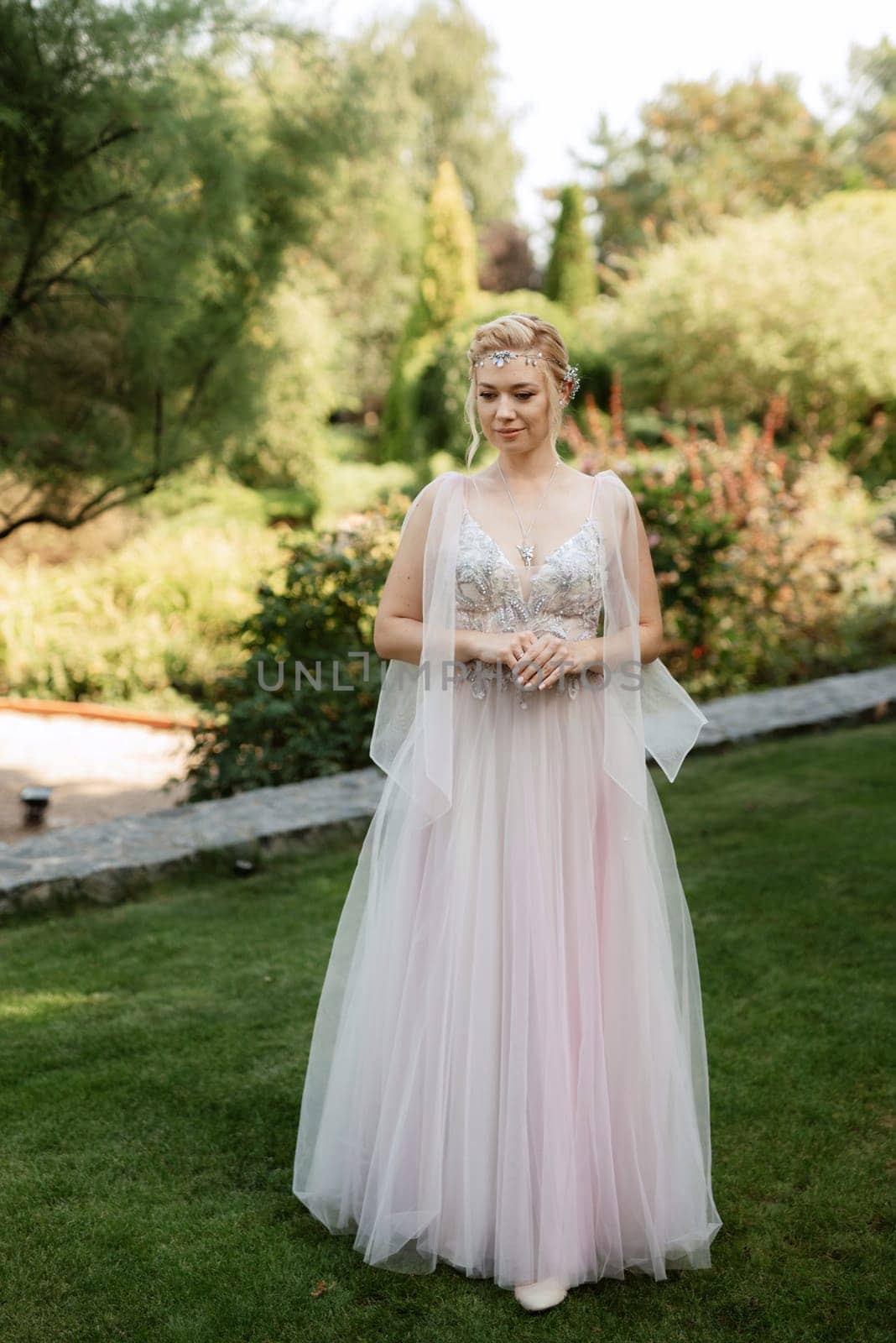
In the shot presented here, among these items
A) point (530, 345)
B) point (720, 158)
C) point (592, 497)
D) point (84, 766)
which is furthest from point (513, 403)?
point (720, 158)

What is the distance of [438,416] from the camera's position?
19875 millimetres

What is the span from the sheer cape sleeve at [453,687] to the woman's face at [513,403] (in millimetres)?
154

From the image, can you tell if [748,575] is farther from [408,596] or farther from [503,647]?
[503,647]

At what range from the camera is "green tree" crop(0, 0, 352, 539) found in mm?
5230

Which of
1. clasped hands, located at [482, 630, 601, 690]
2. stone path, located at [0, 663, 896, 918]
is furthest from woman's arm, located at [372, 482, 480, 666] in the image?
stone path, located at [0, 663, 896, 918]

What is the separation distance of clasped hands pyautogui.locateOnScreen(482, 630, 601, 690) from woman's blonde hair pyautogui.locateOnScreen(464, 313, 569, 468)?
15.3 inches

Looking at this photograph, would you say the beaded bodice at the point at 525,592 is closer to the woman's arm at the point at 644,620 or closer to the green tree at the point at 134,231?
the woman's arm at the point at 644,620

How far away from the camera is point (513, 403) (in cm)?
249

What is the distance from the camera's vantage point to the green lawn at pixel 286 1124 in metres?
2.40

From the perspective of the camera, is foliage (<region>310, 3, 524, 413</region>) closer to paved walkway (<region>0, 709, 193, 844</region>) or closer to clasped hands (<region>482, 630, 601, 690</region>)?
paved walkway (<region>0, 709, 193, 844</region>)

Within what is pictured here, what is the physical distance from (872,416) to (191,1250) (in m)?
16.4

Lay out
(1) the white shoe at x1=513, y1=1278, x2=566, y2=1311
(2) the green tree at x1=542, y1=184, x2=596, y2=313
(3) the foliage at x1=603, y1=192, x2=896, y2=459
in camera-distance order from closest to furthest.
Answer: (1) the white shoe at x1=513, y1=1278, x2=566, y2=1311, (3) the foliage at x1=603, y1=192, x2=896, y2=459, (2) the green tree at x1=542, y1=184, x2=596, y2=313

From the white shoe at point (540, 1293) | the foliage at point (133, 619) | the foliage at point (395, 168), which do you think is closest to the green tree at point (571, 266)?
the foliage at point (395, 168)

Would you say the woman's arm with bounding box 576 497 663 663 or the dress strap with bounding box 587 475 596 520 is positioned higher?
the dress strap with bounding box 587 475 596 520
